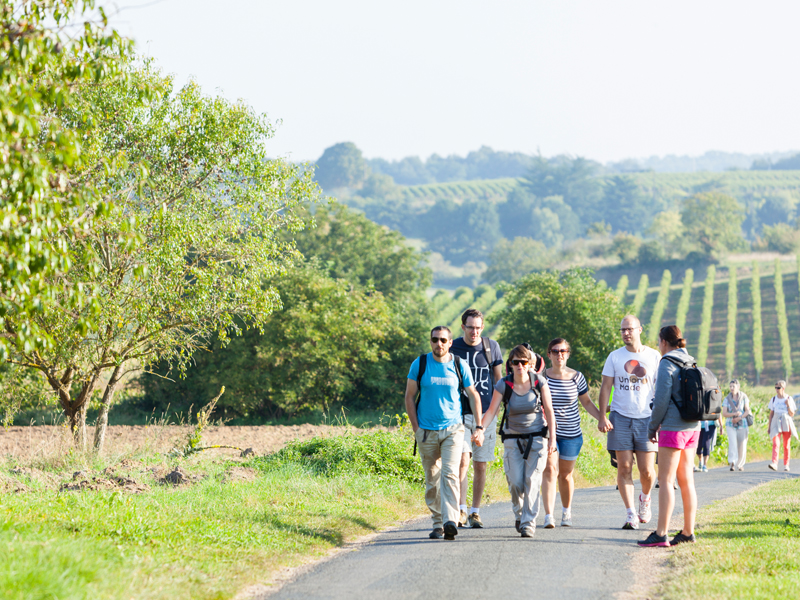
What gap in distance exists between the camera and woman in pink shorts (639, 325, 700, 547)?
6531 millimetres

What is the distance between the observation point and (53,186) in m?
5.77

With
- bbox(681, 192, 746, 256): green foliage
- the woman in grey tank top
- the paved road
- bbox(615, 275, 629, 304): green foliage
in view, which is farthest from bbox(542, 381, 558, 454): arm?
bbox(681, 192, 746, 256): green foliage

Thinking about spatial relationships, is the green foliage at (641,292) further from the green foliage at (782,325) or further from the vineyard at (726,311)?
the green foliage at (782,325)

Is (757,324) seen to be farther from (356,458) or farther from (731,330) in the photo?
(356,458)

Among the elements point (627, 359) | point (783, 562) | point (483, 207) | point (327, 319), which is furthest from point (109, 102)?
point (483, 207)

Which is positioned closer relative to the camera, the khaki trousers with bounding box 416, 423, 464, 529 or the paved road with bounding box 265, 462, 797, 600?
the paved road with bounding box 265, 462, 797, 600

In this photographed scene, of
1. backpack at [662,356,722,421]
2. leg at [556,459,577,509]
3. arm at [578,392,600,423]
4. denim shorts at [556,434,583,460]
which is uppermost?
backpack at [662,356,722,421]

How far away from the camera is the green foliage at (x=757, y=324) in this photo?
51019mm

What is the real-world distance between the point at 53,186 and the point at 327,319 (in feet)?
61.8

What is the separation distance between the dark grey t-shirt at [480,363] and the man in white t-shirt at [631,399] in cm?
107

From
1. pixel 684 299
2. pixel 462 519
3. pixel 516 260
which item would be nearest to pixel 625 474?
pixel 462 519

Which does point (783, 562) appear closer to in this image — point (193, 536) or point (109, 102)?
point (193, 536)

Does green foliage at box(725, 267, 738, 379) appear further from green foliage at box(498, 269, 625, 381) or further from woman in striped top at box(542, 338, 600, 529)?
woman in striped top at box(542, 338, 600, 529)

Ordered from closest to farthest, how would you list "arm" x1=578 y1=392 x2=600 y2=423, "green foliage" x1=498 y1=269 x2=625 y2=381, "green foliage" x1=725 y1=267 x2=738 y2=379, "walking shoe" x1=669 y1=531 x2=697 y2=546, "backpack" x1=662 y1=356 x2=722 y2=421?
"backpack" x1=662 y1=356 x2=722 y2=421 < "walking shoe" x1=669 y1=531 x2=697 y2=546 < "arm" x1=578 y1=392 x2=600 y2=423 < "green foliage" x1=498 y1=269 x2=625 y2=381 < "green foliage" x1=725 y1=267 x2=738 y2=379
